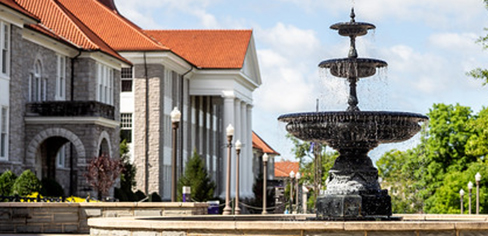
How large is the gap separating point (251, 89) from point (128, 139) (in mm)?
21773

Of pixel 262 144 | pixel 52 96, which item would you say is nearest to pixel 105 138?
pixel 52 96

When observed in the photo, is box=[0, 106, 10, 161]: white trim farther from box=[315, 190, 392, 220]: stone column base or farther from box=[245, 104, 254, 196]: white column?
box=[245, 104, 254, 196]: white column

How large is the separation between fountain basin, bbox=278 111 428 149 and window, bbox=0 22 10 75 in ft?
75.6

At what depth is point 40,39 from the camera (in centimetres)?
4444

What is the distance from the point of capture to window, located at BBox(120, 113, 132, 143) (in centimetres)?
6269

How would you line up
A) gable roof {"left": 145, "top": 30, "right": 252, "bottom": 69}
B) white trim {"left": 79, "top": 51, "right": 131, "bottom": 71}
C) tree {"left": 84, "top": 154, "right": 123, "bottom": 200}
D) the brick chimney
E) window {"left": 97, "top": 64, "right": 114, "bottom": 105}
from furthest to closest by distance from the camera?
gable roof {"left": 145, "top": 30, "right": 252, "bottom": 69} → the brick chimney → window {"left": 97, "top": 64, "right": 114, "bottom": 105} → white trim {"left": 79, "top": 51, "right": 131, "bottom": 71} → tree {"left": 84, "top": 154, "right": 123, "bottom": 200}

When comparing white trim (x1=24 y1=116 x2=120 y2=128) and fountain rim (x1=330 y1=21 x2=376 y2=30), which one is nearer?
fountain rim (x1=330 y1=21 x2=376 y2=30)

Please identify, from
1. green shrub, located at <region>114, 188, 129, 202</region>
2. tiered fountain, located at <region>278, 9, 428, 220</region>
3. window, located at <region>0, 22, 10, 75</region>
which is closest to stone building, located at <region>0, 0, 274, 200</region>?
window, located at <region>0, 22, 10, 75</region>

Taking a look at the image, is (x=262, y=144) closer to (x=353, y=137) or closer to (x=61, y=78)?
(x=61, y=78)

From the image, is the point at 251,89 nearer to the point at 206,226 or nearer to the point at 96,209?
the point at 96,209

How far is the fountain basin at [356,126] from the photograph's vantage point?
17.4m

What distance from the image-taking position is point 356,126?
17.5 m

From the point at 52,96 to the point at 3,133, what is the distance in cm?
711

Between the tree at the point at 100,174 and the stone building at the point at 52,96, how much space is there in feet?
3.15
